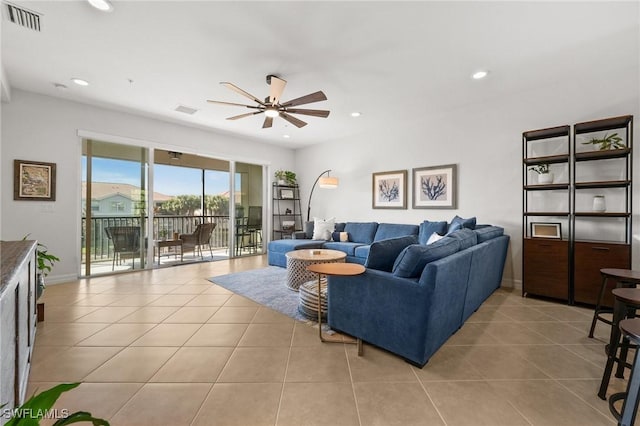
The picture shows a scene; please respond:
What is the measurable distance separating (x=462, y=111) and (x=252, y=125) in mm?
3670

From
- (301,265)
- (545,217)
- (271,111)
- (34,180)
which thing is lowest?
(301,265)

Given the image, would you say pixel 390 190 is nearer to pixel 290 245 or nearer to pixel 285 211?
pixel 290 245

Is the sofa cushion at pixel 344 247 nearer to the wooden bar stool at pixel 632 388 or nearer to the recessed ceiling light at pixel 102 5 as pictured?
the wooden bar stool at pixel 632 388

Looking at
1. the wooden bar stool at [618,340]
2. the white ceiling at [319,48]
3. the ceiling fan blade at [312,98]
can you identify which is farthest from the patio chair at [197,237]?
the wooden bar stool at [618,340]

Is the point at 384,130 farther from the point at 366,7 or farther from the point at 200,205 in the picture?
the point at 200,205

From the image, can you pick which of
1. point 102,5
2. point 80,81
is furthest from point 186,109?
point 102,5

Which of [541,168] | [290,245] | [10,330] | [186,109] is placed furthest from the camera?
[290,245]

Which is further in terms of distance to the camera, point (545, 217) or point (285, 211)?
point (285, 211)

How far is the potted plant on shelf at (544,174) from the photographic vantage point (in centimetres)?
338

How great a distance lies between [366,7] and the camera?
2158 millimetres

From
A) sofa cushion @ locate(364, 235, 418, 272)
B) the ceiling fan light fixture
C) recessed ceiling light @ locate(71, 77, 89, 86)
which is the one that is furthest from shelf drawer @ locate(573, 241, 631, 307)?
recessed ceiling light @ locate(71, 77, 89, 86)

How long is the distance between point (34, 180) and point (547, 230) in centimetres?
A: 688

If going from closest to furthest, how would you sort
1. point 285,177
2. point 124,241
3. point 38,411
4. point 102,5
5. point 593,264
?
point 38,411 < point 102,5 < point 593,264 < point 124,241 < point 285,177

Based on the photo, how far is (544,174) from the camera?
11.1 ft
